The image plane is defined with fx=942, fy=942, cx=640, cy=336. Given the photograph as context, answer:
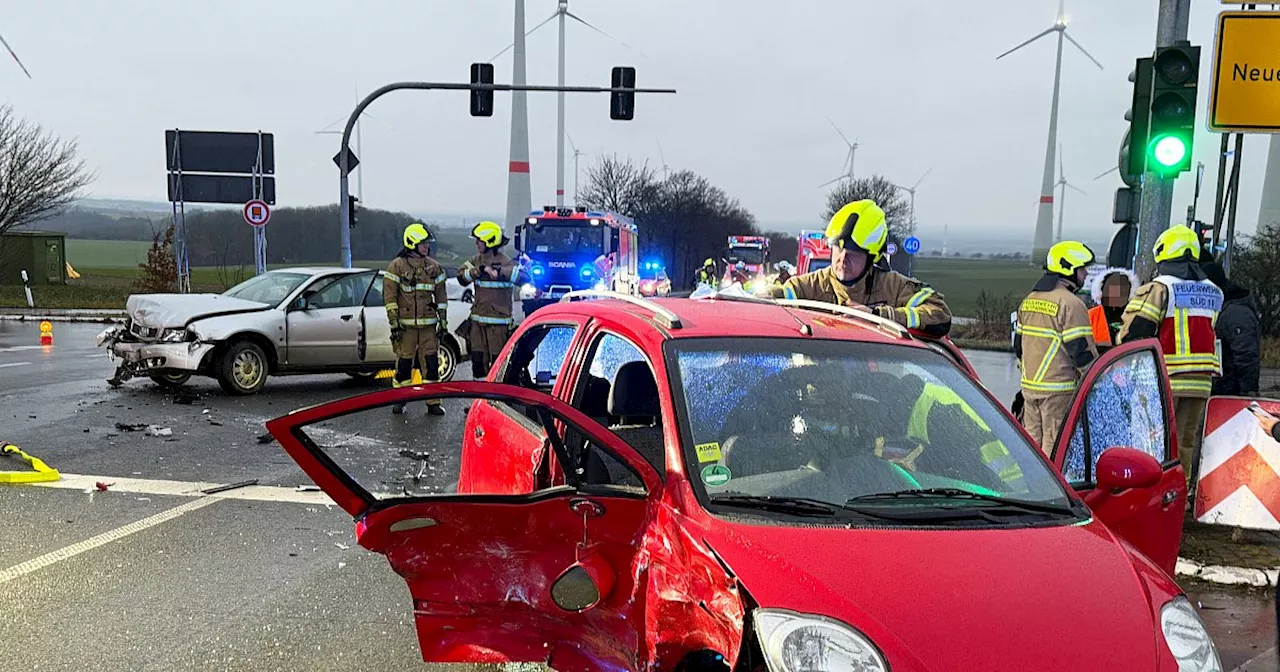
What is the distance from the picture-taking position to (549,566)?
3.08 meters

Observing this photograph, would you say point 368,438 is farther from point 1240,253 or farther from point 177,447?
point 1240,253

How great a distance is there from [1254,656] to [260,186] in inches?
849

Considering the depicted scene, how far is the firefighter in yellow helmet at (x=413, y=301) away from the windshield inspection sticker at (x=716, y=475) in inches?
292

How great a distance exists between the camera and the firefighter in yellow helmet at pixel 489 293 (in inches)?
394

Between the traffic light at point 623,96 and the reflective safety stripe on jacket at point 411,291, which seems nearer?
the reflective safety stripe on jacket at point 411,291

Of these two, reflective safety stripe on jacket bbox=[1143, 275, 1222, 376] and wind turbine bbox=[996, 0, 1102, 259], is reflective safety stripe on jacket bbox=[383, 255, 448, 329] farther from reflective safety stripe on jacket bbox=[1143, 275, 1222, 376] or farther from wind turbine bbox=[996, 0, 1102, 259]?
wind turbine bbox=[996, 0, 1102, 259]

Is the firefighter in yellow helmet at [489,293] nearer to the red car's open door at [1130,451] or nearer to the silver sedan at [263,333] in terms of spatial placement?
the silver sedan at [263,333]

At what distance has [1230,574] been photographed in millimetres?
5258

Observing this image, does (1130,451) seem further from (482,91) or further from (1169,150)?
(482,91)

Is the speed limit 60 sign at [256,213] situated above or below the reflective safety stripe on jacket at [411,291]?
above

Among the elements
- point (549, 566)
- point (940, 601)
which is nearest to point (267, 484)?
point (549, 566)

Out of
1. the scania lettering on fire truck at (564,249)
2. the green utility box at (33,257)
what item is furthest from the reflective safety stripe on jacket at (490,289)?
the green utility box at (33,257)

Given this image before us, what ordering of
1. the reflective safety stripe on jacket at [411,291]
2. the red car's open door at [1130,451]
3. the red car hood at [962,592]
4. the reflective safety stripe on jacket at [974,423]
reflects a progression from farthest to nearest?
the reflective safety stripe on jacket at [411,291] → the red car's open door at [1130,451] → the reflective safety stripe on jacket at [974,423] → the red car hood at [962,592]

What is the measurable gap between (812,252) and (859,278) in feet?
71.9
